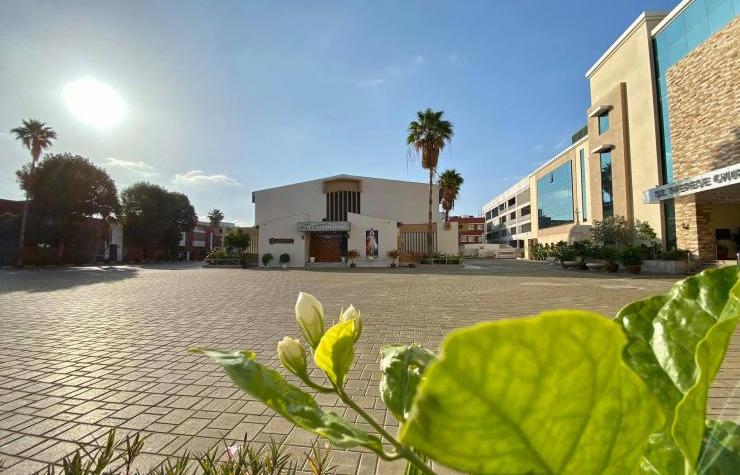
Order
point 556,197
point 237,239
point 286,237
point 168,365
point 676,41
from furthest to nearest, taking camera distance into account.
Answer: point 556,197 < point 237,239 < point 286,237 < point 676,41 < point 168,365

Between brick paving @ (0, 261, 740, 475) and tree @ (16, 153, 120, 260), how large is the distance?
27946mm

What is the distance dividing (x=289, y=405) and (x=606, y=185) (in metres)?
32.8

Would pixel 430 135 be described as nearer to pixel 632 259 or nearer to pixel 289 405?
pixel 632 259

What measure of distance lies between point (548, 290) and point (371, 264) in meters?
19.7

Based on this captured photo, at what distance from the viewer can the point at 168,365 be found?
4863 millimetres

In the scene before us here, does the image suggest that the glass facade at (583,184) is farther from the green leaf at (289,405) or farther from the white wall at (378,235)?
the green leaf at (289,405)

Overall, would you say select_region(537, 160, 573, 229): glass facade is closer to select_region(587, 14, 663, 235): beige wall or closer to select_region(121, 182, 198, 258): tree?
select_region(587, 14, 663, 235): beige wall

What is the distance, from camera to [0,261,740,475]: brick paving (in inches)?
118

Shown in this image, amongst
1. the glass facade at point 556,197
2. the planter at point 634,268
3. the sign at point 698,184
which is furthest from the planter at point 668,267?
the glass facade at point 556,197

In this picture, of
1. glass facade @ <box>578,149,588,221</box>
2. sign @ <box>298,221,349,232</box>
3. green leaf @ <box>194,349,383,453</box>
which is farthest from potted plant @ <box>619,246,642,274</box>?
green leaf @ <box>194,349,383,453</box>

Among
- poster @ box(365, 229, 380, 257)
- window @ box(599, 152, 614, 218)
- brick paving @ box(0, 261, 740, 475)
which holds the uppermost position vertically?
window @ box(599, 152, 614, 218)

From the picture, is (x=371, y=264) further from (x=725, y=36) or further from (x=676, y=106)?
(x=725, y=36)

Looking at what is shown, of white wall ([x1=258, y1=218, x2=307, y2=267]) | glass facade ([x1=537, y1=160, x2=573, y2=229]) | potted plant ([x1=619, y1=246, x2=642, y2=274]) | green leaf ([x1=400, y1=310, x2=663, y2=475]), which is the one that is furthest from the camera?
glass facade ([x1=537, y1=160, x2=573, y2=229])

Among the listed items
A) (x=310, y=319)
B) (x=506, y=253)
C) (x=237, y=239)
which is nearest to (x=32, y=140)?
(x=237, y=239)
